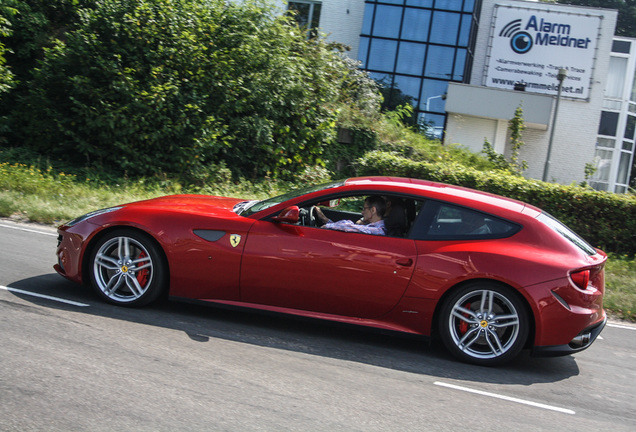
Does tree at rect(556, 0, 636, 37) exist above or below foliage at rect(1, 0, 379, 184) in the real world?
above

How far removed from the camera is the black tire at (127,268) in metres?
5.70

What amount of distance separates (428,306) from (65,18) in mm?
13385

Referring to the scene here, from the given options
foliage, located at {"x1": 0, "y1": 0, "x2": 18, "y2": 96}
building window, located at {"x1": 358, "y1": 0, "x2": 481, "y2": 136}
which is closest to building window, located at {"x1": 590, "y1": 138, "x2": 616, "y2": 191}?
building window, located at {"x1": 358, "y1": 0, "x2": 481, "y2": 136}

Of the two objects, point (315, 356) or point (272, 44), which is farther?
point (272, 44)

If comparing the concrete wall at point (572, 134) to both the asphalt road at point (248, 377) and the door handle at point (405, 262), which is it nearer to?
the asphalt road at point (248, 377)

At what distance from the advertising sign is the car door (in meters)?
22.8

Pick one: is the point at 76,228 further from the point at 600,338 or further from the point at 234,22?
the point at 234,22

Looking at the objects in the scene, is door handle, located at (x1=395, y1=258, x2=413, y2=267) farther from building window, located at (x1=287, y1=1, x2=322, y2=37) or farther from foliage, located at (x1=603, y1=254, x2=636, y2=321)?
building window, located at (x1=287, y1=1, x2=322, y2=37)

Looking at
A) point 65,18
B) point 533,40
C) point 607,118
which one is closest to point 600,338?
point 65,18

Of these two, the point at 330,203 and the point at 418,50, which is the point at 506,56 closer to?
the point at 418,50

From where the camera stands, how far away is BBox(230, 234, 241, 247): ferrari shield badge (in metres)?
5.58

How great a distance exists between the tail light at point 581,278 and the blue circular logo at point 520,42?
22.8 m

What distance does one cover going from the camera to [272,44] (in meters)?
14.9

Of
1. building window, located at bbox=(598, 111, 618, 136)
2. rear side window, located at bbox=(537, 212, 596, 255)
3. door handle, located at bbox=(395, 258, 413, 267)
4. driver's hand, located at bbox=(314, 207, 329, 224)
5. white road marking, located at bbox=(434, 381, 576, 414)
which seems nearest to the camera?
white road marking, located at bbox=(434, 381, 576, 414)
